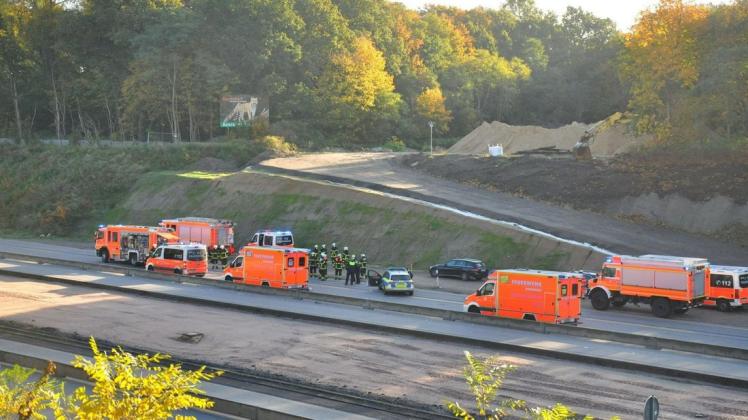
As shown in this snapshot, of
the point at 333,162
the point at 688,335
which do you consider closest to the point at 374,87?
the point at 333,162

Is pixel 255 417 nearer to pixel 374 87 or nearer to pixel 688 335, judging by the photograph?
pixel 688 335

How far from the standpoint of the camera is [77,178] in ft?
267

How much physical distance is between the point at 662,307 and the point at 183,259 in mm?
25703

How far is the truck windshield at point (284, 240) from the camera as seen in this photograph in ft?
177

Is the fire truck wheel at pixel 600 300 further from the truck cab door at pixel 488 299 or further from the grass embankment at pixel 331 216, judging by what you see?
the grass embankment at pixel 331 216

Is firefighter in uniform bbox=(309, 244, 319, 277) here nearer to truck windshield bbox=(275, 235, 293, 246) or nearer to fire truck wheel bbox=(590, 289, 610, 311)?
truck windshield bbox=(275, 235, 293, 246)

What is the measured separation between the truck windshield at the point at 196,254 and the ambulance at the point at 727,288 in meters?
26.9

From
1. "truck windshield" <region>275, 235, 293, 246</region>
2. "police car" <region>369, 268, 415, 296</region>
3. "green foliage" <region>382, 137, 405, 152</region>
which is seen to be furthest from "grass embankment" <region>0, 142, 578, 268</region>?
"green foliage" <region>382, 137, 405, 152</region>

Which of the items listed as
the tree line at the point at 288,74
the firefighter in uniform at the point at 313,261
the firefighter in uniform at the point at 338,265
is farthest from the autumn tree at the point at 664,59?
the firefighter in uniform at the point at 313,261

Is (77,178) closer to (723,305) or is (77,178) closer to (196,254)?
(196,254)

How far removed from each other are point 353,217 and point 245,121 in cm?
3665

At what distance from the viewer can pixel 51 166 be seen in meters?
87.4

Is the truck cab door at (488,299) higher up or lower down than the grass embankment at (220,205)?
lower down

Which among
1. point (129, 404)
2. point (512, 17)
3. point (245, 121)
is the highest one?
point (512, 17)
